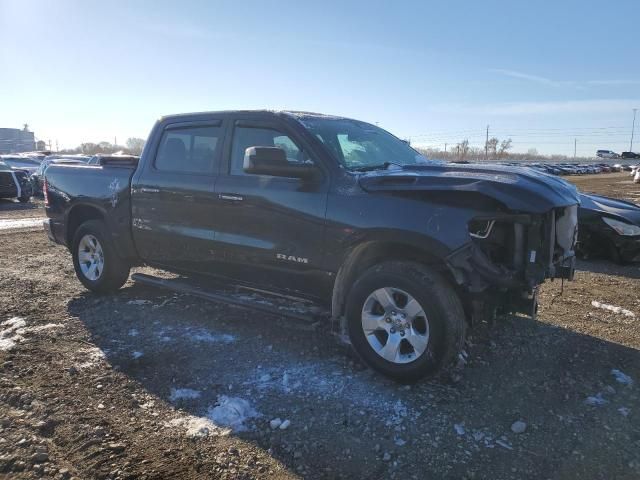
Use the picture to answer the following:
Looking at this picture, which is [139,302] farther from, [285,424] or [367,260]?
[285,424]

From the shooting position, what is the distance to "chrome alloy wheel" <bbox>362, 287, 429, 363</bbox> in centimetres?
363

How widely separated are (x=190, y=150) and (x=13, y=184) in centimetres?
1561

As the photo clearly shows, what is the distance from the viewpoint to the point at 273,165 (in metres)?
3.96

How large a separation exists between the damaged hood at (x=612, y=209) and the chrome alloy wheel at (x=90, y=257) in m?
6.57

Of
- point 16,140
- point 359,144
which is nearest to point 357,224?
point 359,144

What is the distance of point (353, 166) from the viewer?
4.12 meters

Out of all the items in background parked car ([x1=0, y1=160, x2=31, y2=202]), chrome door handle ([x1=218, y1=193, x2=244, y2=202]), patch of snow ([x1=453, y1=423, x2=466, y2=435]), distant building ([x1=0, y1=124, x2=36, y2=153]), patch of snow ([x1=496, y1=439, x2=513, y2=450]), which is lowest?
patch of snow ([x1=496, y1=439, x2=513, y2=450])

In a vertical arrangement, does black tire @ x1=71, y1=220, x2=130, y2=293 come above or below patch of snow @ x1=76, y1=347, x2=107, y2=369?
above

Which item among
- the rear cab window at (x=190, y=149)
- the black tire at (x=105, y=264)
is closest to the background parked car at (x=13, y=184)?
the black tire at (x=105, y=264)

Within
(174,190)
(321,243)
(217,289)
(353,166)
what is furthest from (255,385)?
(174,190)

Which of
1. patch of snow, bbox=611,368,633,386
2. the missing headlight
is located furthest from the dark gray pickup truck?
patch of snow, bbox=611,368,633,386

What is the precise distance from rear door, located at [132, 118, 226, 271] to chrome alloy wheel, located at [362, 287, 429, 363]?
1.73m

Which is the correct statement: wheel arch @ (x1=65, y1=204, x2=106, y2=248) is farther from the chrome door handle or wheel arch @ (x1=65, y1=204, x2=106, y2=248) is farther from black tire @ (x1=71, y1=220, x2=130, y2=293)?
the chrome door handle

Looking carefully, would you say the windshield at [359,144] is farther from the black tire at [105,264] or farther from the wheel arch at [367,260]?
the black tire at [105,264]
